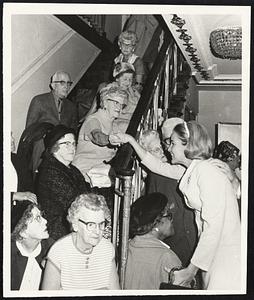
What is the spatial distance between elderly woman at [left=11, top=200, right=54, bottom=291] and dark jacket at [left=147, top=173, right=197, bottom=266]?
0.73 meters

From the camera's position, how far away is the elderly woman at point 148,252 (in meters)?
2.79

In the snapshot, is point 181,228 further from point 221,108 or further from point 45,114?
point 45,114

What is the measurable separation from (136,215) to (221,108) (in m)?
0.92

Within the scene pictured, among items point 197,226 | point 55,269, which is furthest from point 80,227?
point 197,226

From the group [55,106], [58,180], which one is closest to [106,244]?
[58,180]

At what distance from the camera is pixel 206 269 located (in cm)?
290

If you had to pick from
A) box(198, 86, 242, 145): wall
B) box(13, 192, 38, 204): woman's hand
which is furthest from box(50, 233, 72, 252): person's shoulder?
box(198, 86, 242, 145): wall

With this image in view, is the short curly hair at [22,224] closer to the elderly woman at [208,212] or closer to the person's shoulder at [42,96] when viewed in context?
the elderly woman at [208,212]

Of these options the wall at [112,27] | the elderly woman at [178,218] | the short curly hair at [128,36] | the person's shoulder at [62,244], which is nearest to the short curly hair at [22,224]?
the person's shoulder at [62,244]

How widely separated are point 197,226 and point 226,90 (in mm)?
924

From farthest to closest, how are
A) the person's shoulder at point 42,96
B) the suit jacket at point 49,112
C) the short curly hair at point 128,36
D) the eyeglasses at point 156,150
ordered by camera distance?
the short curly hair at point 128,36 < the person's shoulder at point 42,96 < the suit jacket at point 49,112 < the eyeglasses at point 156,150

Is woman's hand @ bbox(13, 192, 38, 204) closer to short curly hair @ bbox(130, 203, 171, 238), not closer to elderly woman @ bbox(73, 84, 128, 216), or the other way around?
elderly woman @ bbox(73, 84, 128, 216)

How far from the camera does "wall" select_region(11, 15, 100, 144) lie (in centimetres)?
298

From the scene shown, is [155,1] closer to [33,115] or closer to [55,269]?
[33,115]
